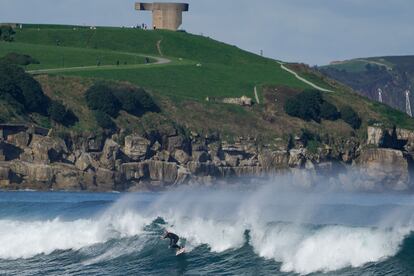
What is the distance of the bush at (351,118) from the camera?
132 meters

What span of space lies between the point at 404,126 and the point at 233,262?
90.2 m

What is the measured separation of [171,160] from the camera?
114562 mm

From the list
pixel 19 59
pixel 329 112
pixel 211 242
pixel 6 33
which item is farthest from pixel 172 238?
pixel 6 33

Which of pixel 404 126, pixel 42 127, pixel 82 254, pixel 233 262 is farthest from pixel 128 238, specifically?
pixel 404 126

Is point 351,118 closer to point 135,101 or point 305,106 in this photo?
point 305,106

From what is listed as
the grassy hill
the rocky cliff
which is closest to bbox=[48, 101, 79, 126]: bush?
the grassy hill

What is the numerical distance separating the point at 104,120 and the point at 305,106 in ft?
71.8

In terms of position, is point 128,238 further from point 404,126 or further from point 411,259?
point 404,126

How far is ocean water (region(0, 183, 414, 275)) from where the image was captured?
136ft

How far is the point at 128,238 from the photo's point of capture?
5109 centimetres

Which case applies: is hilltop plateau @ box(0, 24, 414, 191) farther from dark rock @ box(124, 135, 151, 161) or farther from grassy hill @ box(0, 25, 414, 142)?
grassy hill @ box(0, 25, 414, 142)

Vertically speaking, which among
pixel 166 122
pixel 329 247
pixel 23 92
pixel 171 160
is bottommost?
pixel 171 160

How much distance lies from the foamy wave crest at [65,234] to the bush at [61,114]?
58.2m

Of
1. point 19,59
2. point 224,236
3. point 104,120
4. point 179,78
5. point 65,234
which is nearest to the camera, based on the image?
point 224,236
